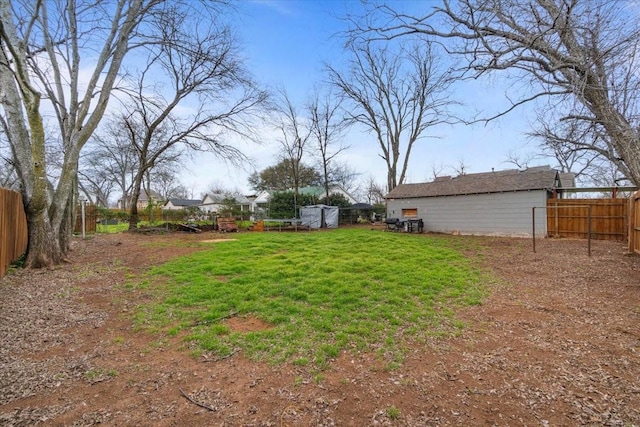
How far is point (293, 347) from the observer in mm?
3240

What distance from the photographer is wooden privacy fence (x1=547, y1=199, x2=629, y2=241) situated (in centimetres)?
1217

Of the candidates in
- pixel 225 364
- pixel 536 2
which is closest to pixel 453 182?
pixel 536 2

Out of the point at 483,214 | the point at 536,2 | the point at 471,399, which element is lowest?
the point at 471,399

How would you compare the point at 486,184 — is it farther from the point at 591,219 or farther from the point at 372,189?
the point at 372,189

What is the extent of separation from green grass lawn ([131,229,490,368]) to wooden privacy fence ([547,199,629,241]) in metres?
8.91

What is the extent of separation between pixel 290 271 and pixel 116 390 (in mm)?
4057

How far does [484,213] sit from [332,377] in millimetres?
15764

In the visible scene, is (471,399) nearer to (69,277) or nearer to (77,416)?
(77,416)

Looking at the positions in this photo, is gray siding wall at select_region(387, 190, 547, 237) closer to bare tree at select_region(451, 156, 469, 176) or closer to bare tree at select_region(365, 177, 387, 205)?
bare tree at select_region(451, 156, 469, 176)

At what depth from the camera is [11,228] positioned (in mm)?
5930

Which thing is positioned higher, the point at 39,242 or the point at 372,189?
the point at 372,189

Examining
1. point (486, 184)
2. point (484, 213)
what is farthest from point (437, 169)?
point (484, 213)

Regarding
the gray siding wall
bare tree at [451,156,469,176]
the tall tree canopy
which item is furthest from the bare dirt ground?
bare tree at [451,156,469,176]

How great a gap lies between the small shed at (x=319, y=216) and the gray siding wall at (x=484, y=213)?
5234 mm
